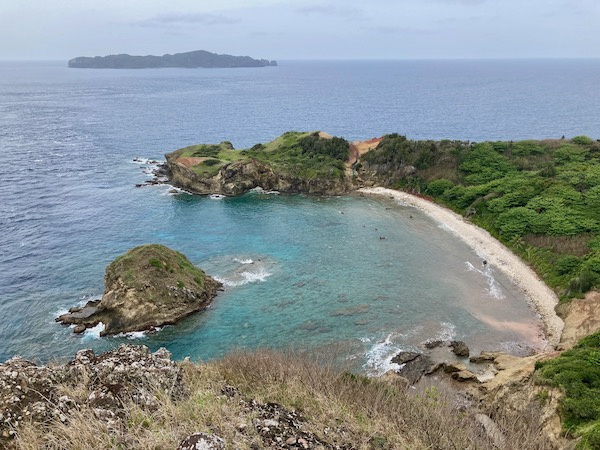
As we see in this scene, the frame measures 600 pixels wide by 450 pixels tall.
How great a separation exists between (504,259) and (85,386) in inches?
2265

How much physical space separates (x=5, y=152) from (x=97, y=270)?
3135 inches

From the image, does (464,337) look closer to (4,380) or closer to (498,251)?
(498,251)

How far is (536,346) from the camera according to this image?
42.2m

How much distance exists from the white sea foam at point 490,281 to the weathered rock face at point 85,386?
45.0 m

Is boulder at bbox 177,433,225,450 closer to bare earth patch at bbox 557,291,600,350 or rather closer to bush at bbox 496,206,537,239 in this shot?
bare earth patch at bbox 557,291,600,350

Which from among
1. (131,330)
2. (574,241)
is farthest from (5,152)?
(574,241)

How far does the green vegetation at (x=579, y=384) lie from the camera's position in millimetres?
23303

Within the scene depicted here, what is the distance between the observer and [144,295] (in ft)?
151

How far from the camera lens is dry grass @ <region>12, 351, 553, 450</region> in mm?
11211

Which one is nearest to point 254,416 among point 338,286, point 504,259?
point 338,286

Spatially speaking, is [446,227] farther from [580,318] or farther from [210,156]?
[210,156]

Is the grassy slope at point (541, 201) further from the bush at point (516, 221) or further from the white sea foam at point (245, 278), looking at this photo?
the white sea foam at point (245, 278)

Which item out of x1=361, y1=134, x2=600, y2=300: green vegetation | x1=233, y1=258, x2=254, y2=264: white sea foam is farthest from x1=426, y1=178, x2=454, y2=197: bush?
x1=233, y1=258, x2=254, y2=264: white sea foam

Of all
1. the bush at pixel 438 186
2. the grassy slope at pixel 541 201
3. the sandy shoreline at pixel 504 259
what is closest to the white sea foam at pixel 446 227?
the sandy shoreline at pixel 504 259
